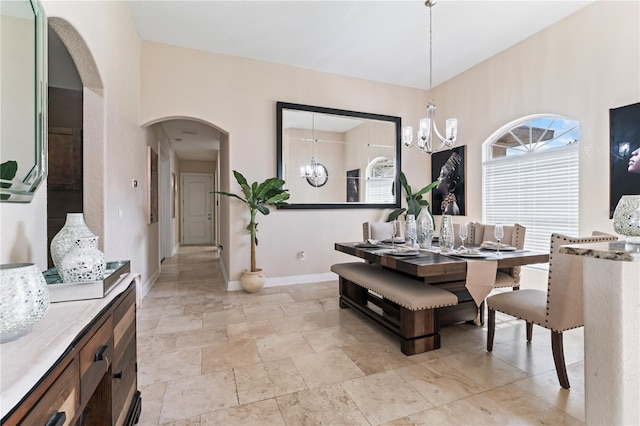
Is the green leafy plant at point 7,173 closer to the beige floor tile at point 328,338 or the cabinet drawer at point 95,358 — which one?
the cabinet drawer at point 95,358

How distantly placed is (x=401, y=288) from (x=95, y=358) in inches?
82.7

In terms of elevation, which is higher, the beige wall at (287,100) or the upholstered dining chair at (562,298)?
the beige wall at (287,100)

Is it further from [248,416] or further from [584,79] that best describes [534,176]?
[248,416]

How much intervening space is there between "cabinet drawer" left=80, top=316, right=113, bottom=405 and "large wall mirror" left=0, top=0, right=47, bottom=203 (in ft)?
1.92

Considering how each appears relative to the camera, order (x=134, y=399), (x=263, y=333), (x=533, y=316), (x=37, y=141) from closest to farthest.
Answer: (x=37, y=141)
(x=134, y=399)
(x=533, y=316)
(x=263, y=333)

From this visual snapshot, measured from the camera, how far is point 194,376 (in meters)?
2.07

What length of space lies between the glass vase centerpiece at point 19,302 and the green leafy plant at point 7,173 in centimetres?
41

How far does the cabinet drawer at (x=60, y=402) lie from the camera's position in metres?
0.66

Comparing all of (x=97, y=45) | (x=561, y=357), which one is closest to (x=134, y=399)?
(x=97, y=45)

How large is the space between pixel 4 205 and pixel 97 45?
1.74 metres

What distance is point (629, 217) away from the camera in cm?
129

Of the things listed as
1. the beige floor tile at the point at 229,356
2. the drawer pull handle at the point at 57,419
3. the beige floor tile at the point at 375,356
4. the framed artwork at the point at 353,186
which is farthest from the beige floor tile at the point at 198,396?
the framed artwork at the point at 353,186

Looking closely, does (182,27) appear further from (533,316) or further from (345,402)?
(533,316)

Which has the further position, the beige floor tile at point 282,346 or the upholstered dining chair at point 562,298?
the beige floor tile at point 282,346
